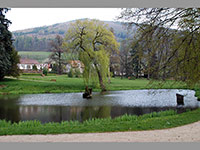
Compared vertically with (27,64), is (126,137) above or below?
below

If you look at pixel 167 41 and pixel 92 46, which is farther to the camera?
pixel 92 46

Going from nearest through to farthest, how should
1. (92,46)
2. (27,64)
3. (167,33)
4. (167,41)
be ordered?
1. (167,33)
2. (167,41)
3. (92,46)
4. (27,64)

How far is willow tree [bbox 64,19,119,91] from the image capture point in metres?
22.5

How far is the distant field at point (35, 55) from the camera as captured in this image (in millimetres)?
33281

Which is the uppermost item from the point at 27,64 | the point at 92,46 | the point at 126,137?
the point at 92,46

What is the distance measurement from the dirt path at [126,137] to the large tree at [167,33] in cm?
256

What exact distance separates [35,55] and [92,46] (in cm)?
1445

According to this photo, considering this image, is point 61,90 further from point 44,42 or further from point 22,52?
point 44,42

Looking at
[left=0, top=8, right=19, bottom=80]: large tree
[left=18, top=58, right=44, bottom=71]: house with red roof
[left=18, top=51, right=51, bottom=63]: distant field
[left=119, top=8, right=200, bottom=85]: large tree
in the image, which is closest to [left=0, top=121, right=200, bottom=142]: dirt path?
[left=119, top=8, right=200, bottom=85]: large tree

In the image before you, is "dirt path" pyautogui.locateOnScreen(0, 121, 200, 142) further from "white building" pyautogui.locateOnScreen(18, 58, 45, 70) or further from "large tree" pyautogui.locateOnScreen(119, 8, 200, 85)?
"white building" pyautogui.locateOnScreen(18, 58, 45, 70)

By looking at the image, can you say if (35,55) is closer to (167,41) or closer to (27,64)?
(27,64)

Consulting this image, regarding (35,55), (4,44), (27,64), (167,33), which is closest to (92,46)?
(4,44)

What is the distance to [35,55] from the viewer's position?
34.7 metres

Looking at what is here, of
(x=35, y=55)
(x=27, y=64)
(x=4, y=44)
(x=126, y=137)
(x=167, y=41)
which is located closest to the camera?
(x=126, y=137)
